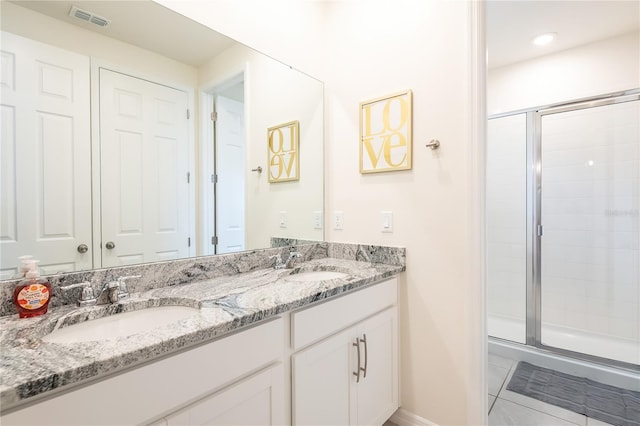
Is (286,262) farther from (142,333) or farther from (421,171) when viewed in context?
(142,333)

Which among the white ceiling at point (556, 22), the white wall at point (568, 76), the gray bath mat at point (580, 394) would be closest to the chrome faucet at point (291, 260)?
the gray bath mat at point (580, 394)

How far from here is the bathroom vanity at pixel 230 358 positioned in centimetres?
63

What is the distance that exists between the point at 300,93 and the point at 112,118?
3.62 feet

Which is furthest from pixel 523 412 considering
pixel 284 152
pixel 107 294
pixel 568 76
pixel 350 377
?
pixel 568 76

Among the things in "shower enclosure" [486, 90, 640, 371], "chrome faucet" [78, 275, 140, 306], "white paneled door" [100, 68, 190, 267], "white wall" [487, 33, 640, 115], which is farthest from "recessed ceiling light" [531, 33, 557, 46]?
"chrome faucet" [78, 275, 140, 306]

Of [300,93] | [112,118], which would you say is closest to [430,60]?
[300,93]

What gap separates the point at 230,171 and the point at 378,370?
1227mm

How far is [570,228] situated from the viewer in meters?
2.71

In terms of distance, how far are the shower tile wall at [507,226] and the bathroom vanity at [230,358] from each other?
189 cm

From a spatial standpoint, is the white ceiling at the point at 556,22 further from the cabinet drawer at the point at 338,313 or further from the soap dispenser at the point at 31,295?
the soap dispenser at the point at 31,295

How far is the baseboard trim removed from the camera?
1605mm

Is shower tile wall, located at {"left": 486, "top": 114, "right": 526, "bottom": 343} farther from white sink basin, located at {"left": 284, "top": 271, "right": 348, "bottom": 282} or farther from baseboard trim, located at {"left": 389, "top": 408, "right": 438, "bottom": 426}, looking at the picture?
white sink basin, located at {"left": 284, "top": 271, "right": 348, "bottom": 282}

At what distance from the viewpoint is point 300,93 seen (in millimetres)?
1962

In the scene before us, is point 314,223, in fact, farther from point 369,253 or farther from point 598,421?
point 598,421
